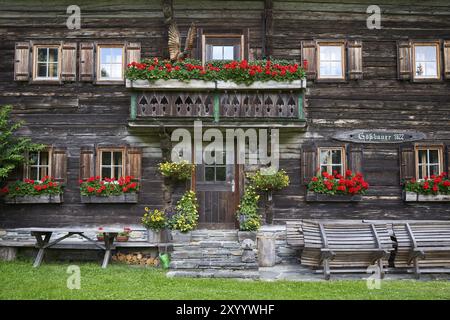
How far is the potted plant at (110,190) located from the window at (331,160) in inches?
211

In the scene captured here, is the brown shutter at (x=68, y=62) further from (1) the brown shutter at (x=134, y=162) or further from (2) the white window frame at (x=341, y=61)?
(2) the white window frame at (x=341, y=61)

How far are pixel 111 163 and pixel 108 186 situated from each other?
0.74 m

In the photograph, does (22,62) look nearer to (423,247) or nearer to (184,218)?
(184,218)

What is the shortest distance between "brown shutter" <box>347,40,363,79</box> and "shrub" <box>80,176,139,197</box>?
22.9ft

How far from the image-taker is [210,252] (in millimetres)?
11086

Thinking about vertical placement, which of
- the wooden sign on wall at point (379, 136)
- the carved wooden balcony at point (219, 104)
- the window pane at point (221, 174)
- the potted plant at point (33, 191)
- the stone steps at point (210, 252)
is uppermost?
the carved wooden balcony at point (219, 104)

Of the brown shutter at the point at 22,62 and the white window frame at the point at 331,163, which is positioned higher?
the brown shutter at the point at 22,62

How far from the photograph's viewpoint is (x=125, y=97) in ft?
42.0

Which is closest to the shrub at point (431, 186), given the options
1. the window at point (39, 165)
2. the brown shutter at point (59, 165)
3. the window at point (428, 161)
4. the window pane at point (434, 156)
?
the window at point (428, 161)

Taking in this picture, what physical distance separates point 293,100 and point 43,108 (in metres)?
7.13

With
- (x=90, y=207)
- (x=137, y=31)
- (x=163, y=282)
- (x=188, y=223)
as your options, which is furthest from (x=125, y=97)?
(x=163, y=282)

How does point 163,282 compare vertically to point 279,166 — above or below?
below

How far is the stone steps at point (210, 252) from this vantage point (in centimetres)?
1045
